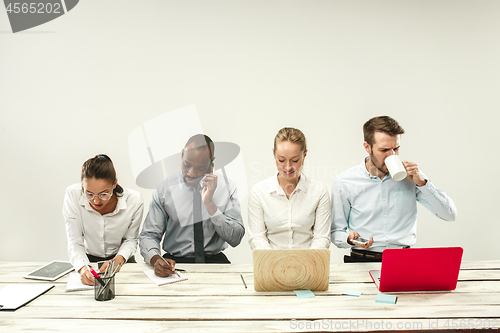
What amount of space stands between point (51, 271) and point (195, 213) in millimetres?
→ 816

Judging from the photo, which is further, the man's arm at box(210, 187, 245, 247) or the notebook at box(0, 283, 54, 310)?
the man's arm at box(210, 187, 245, 247)

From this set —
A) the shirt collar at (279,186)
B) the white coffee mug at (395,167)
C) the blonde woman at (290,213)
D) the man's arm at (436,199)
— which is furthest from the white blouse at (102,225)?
the man's arm at (436,199)

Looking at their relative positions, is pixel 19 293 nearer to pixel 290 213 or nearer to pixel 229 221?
pixel 229 221

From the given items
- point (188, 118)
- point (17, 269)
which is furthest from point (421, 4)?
point (17, 269)

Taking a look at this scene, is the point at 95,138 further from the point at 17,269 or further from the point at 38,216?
the point at 17,269

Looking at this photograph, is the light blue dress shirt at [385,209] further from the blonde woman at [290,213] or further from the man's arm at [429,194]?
the blonde woman at [290,213]

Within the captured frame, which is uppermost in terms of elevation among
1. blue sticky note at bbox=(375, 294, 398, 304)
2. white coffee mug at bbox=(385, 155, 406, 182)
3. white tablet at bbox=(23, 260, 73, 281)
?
white coffee mug at bbox=(385, 155, 406, 182)

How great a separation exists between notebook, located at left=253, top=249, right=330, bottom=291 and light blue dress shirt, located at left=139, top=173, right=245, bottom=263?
2.10 feet

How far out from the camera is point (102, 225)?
2.05 meters

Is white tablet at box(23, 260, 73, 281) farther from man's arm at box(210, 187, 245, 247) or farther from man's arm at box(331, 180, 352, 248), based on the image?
man's arm at box(331, 180, 352, 248)

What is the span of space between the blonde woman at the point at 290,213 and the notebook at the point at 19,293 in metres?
1.02

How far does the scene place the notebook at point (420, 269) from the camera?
4.68ft

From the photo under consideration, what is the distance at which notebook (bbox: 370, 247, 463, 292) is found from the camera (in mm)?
1427

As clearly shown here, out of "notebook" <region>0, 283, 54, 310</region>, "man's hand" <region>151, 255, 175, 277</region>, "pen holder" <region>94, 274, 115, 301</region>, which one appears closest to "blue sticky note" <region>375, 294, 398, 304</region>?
"man's hand" <region>151, 255, 175, 277</region>
